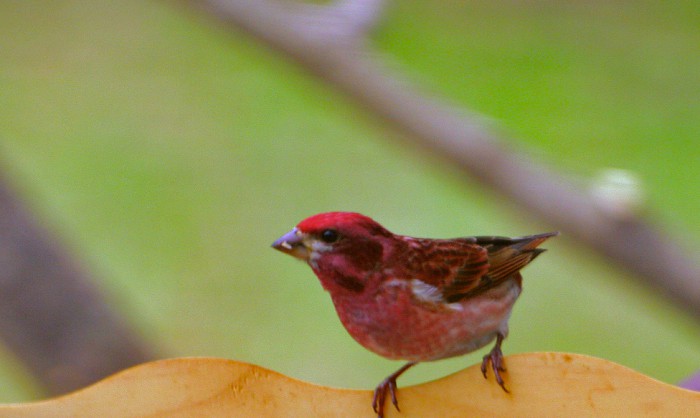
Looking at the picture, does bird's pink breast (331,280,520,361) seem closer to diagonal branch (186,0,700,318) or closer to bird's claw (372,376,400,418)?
bird's claw (372,376,400,418)

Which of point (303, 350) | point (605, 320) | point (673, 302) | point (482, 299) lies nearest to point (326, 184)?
point (303, 350)

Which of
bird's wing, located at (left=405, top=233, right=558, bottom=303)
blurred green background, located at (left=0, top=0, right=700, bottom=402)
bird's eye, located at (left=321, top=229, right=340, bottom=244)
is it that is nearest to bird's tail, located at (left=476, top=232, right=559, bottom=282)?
bird's wing, located at (left=405, top=233, right=558, bottom=303)

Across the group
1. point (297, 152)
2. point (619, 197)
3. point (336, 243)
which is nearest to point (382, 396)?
point (336, 243)

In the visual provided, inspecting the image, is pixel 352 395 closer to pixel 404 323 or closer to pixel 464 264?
pixel 404 323

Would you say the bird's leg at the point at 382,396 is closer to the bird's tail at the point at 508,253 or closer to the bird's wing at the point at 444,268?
the bird's wing at the point at 444,268

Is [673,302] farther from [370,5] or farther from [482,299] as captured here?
[482,299]

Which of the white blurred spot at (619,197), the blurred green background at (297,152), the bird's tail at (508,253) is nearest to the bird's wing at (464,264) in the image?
the bird's tail at (508,253)
